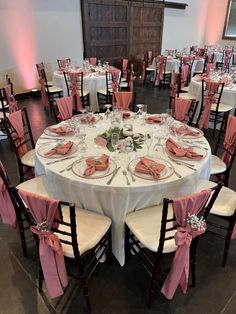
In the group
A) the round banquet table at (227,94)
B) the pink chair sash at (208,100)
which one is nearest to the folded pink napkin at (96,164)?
the pink chair sash at (208,100)

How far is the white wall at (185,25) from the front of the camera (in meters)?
9.91

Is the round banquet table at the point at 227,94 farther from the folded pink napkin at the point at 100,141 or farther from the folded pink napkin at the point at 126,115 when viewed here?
the folded pink napkin at the point at 100,141

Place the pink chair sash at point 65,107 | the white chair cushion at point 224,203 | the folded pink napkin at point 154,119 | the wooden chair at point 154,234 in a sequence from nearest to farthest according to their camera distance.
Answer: the wooden chair at point 154,234
the white chair cushion at point 224,203
the folded pink napkin at point 154,119
the pink chair sash at point 65,107

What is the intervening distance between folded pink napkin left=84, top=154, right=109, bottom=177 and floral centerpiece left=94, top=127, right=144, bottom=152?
0.91 ft

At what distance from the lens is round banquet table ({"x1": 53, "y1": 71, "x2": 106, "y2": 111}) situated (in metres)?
5.14

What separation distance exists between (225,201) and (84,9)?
22.6 ft

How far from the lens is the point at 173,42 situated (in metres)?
10.5

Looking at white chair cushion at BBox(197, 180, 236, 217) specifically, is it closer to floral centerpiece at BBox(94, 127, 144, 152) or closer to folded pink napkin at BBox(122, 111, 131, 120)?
floral centerpiece at BBox(94, 127, 144, 152)

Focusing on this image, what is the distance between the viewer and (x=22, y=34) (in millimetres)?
6133

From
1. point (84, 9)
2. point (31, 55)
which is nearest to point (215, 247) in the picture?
point (31, 55)

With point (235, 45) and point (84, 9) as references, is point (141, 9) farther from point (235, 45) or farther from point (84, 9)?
point (235, 45)

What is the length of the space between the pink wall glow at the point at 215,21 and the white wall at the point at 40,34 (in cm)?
737

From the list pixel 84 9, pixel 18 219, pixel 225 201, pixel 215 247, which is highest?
pixel 84 9

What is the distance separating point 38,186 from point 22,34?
5.45 meters
